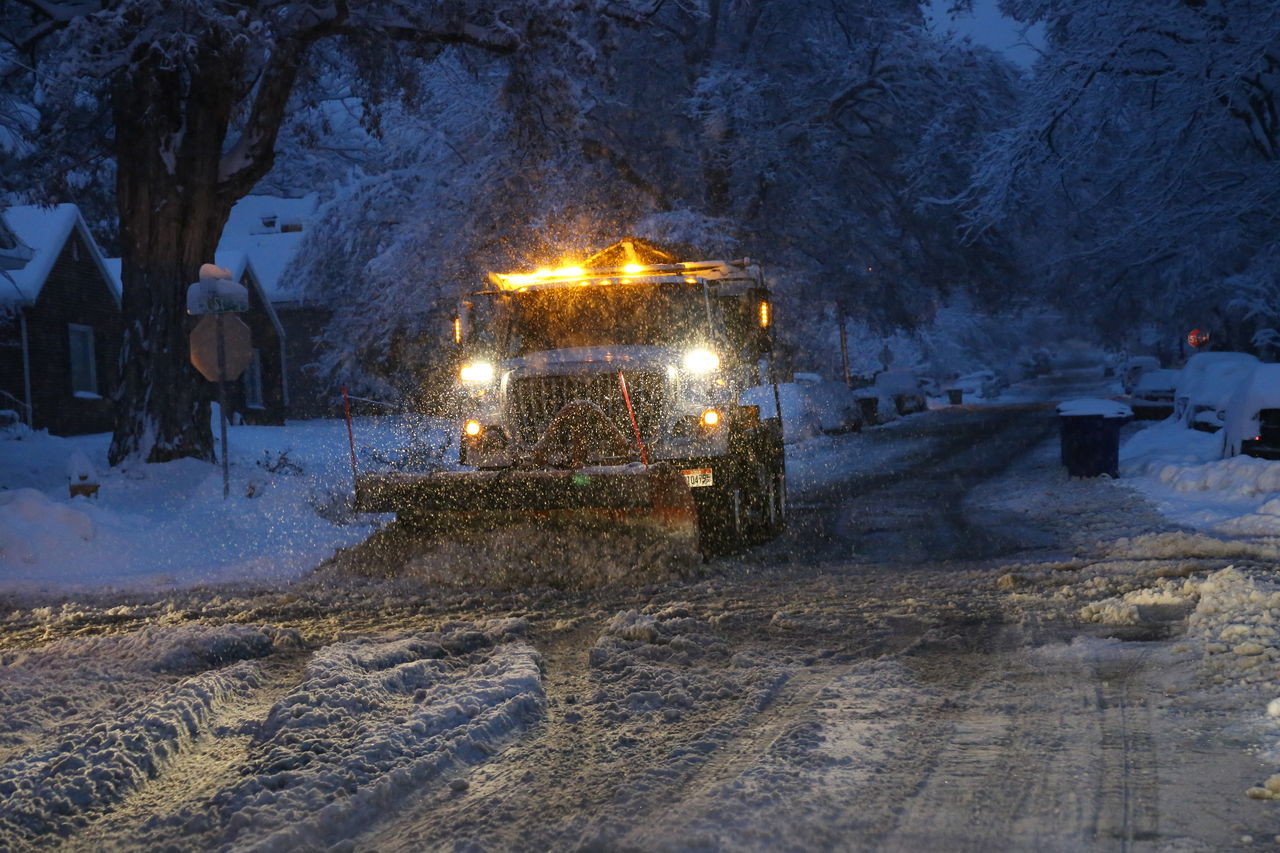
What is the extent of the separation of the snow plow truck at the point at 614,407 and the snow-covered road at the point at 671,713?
2.74 ft

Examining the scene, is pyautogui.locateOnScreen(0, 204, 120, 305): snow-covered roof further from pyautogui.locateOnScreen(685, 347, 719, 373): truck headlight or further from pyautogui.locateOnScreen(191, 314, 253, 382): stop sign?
pyautogui.locateOnScreen(685, 347, 719, 373): truck headlight

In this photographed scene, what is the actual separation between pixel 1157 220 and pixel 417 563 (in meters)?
15.7

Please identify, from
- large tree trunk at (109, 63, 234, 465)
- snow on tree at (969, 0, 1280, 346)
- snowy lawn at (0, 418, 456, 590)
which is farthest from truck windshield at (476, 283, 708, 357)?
snow on tree at (969, 0, 1280, 346)

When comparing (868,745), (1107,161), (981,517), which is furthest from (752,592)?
(1107,161)

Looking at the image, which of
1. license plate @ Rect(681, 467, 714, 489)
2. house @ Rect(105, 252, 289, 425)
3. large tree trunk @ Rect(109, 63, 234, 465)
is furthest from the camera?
house @ Rect(105, 252, 289, 425)

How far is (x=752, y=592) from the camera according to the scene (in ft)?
29.1

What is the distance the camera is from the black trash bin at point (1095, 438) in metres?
17.1

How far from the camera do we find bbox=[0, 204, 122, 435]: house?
27125mm

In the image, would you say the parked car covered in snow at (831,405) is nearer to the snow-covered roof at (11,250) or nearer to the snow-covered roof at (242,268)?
the snow-covered roof at (242,268)

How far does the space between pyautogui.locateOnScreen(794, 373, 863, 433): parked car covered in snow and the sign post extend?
61.0 ft

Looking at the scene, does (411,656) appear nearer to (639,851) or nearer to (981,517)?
(639,851)

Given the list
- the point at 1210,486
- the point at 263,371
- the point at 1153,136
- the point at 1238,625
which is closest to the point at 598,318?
the point at 1238,625

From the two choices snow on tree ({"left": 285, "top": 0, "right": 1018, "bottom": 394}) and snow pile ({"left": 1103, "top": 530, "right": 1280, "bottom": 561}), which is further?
snow on tree ({"left": 285, "top": 0, "right": 1018, "bottom": 394})

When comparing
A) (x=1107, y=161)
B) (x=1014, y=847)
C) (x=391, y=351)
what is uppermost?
(x=1107, y=161)
